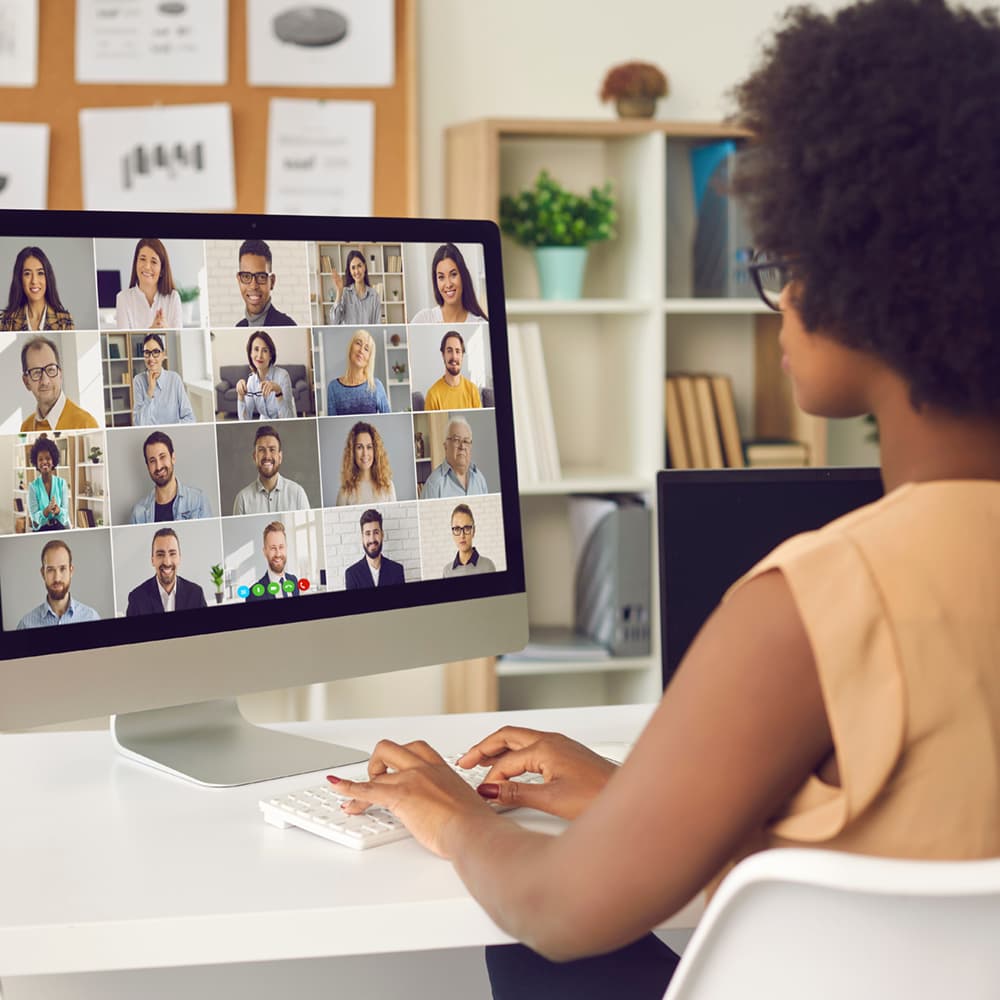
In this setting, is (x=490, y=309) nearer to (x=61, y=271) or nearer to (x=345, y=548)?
(x=345, y=548)

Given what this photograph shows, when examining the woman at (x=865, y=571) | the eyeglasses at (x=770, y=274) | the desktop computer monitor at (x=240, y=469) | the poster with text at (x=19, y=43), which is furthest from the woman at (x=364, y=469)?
the poster with text at (x=19, y=43)

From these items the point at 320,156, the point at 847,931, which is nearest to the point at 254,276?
the point at 847,931

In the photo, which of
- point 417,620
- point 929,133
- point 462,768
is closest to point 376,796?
point 462,768

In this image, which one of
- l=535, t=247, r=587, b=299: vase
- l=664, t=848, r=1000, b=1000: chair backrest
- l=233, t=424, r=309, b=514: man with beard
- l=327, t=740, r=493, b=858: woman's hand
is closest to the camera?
l=664, t=848, r=1000, b=1000: chair backrest

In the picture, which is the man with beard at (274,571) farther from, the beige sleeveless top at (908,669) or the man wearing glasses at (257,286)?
the beige sleeveless top at (908,669)

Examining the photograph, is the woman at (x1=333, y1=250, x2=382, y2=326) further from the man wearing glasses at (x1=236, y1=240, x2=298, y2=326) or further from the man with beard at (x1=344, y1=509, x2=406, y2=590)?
the man with beard at (x1=344, y1=509, x2=406, y2=590)

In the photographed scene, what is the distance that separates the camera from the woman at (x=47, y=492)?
116cm

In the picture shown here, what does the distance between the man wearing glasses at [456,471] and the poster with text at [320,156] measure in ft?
5.13

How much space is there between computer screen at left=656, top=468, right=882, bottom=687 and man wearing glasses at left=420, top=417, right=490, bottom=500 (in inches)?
7.6

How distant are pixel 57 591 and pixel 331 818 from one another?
1.07ft

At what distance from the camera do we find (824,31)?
2.56 feet

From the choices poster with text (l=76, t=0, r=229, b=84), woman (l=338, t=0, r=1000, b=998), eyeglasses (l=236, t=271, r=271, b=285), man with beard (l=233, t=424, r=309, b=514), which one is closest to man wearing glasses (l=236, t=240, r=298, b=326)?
eyeglasses (l=236, t=271, r=271, b=285)

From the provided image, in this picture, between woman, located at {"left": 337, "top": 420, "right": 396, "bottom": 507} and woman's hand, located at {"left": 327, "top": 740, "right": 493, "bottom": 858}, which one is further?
woman, located at {"left": 337, "top": 420, "right": 396, "bottom": 507}

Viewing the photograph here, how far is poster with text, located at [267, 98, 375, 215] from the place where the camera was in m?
2.83
